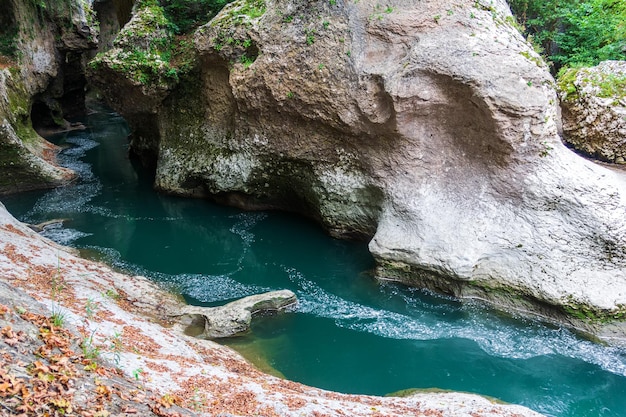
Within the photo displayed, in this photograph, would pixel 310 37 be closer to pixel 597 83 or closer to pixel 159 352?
pixel 597 83

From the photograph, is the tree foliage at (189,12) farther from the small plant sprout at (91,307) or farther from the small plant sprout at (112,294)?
the small plant sprout at (91,307)

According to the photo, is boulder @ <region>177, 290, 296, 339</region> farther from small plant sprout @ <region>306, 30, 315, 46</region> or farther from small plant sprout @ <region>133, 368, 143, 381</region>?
small plant sprout @ <region>306, 30, 315, 46</region>

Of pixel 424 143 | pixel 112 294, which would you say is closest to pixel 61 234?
pixel 112 294

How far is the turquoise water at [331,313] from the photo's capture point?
909cm

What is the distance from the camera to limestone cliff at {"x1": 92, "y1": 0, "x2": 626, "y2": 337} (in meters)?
10.9

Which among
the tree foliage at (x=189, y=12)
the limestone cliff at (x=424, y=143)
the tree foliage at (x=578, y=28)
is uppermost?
the tree foliage at (x=578, y=28)

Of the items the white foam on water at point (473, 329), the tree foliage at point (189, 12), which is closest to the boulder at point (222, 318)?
the white foam on water at point (473, 329)

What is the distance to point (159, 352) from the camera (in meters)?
7.19

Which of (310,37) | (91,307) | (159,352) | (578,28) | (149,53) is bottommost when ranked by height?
(159,352)

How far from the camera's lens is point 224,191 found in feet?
55.1

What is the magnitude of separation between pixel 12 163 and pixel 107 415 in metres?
15.9

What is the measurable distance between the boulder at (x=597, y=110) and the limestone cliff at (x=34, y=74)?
1761 centimetres

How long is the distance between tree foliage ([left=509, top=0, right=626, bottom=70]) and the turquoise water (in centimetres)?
912

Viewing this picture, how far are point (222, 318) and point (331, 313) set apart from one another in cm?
258
